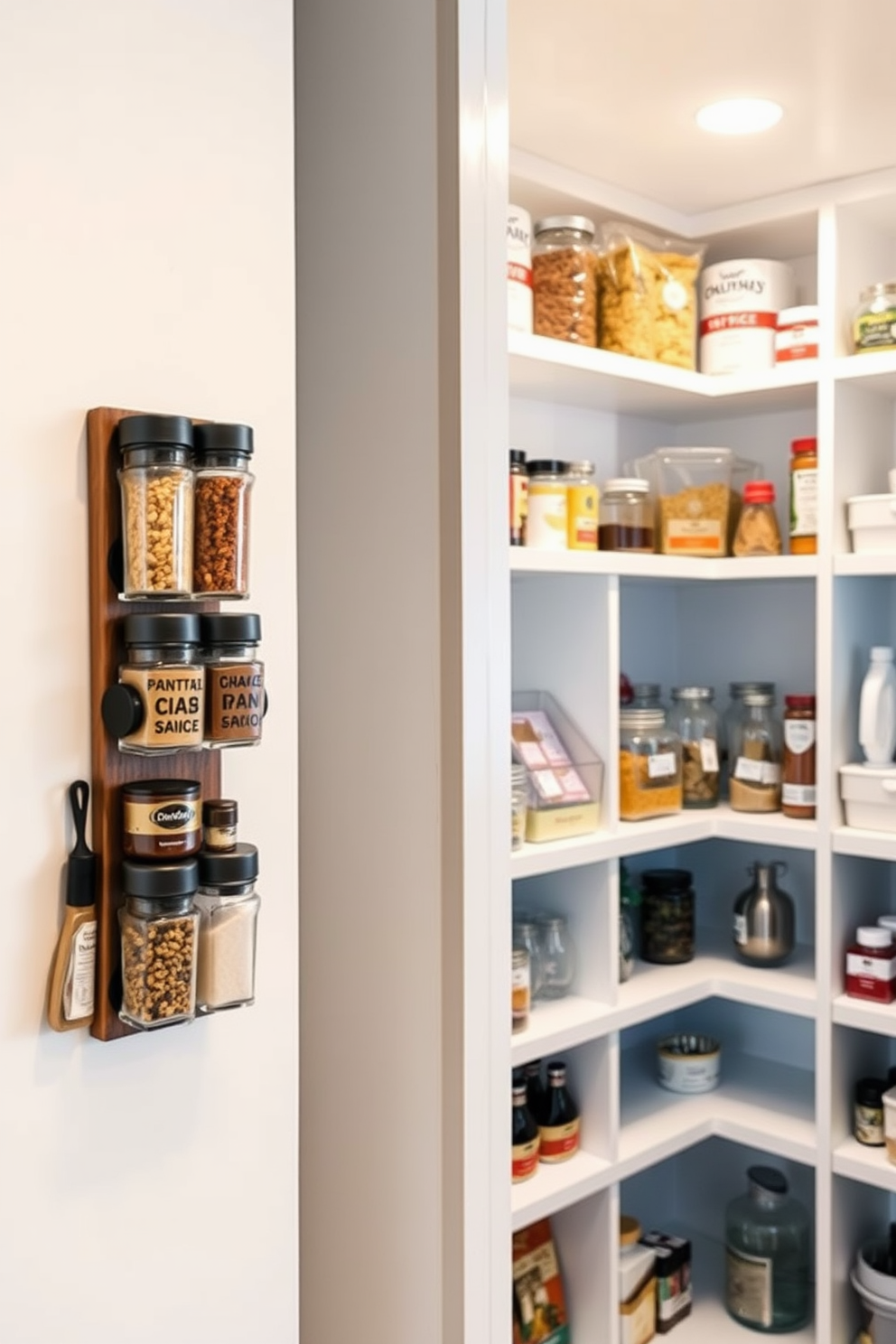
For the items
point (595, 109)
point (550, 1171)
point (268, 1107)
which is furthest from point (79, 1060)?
point (595, 109)

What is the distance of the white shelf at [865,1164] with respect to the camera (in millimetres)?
1884

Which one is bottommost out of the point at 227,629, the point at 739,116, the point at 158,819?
the point at 158,819

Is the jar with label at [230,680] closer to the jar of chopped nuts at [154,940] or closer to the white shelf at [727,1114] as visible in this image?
the jar of chopped nuts at [154,940]

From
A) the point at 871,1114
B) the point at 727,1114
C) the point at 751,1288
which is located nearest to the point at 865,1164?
the point at 871,1114

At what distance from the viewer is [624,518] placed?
203 centimetres

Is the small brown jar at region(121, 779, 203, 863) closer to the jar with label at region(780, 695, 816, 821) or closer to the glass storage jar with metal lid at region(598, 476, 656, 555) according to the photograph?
the glass storage jar with metal lid at region(598, 476, 656, 555)

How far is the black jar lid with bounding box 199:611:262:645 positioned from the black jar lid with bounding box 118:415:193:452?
0.39 ft

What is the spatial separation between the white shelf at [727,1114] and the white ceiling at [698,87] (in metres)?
1.49

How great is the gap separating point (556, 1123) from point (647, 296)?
1.28m

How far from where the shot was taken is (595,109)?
1654 millimetres

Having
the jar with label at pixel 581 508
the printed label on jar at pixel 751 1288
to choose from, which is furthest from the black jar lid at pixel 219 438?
the printed label on jar at pixel 751 1288

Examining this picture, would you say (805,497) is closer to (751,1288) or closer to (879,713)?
(879,713)

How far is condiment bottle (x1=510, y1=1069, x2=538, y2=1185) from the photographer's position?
5.78 feet

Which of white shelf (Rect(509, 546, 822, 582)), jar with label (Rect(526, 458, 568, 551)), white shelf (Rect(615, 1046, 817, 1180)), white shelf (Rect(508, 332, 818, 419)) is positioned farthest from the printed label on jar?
white shelf (Rect(508, 332, 818, 419))
